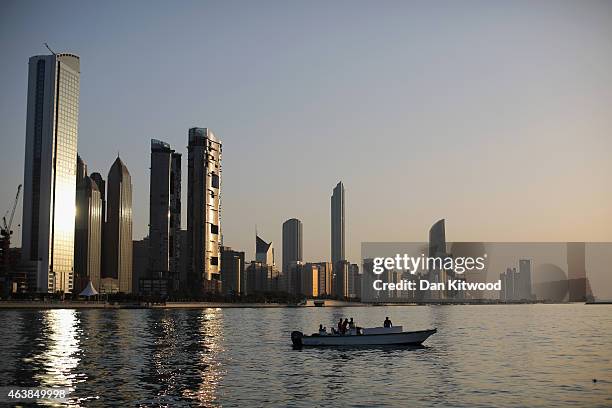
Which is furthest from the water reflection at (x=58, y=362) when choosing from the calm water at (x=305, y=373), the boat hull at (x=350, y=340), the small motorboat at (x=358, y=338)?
the small motorboat at (x=358, y=338)

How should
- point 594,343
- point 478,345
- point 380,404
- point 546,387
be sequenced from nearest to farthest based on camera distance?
point 380,404, point 546,387, point 478,345, point 594,343

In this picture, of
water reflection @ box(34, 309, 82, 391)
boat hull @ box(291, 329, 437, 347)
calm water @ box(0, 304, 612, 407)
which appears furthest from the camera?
boat hull @ box(291, 329, 437, 347)

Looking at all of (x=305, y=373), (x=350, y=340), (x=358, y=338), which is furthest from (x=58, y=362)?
(x=358, y=338)

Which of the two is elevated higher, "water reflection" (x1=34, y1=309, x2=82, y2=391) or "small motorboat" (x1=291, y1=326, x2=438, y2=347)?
"small motorboat" (x1=291, y1=326, x2=438, y2=347)

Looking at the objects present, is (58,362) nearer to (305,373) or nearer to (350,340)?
(305,373)

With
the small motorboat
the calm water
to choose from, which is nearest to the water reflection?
the calm water

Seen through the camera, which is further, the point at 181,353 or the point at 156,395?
the point at 181,353

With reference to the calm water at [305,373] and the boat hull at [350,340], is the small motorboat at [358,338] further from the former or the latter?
the calm water at [305,373]

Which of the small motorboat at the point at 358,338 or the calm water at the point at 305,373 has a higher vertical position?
the small motorboat at the point at 358,338

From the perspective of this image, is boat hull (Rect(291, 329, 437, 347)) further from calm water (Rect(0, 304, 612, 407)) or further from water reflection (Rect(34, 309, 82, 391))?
water reflection (Rect(34, 309, 82, 391))

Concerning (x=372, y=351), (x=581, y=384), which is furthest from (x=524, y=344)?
(x=581, y=384)

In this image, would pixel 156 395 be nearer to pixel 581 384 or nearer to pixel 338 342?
pixel 581 384

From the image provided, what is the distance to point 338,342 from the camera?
103188 millimetres

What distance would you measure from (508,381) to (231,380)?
86.9 ft
